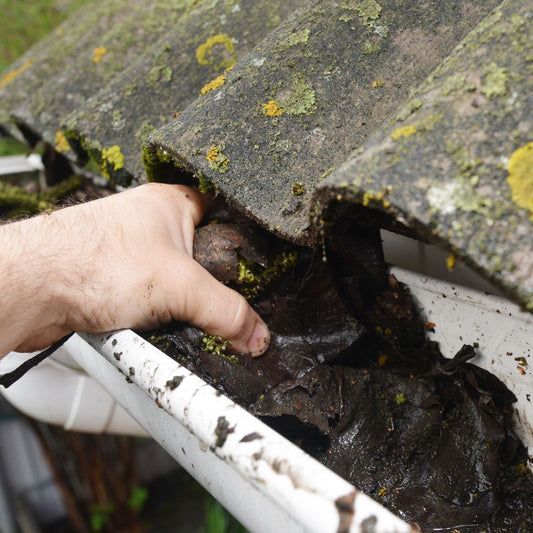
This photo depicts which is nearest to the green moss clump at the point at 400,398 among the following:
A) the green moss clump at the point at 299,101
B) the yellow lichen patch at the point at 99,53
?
the green moss clump at the point at 299,101

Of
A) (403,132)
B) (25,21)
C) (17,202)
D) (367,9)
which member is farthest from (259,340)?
(25,21)

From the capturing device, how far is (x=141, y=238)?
1271mm

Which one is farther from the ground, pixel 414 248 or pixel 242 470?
pixel 242 470

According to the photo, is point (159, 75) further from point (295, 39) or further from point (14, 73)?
point (14, 73)

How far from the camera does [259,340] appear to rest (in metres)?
1.40

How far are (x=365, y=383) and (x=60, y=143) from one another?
1.60 meters

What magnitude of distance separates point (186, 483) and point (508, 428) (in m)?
4.30

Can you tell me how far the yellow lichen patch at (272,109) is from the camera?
1.27m

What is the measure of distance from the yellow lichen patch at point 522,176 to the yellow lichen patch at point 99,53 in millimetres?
2156

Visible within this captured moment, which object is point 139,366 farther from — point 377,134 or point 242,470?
point 377,134

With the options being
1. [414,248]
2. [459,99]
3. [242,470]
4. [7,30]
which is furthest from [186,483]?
[7,30]

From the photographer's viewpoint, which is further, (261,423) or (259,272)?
(259,272)

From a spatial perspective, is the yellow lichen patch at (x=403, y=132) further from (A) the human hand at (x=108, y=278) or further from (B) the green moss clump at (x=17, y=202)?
(B) the green moss clump at (x=17, y=202)

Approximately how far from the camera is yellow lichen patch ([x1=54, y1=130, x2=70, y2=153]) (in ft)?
7.03
